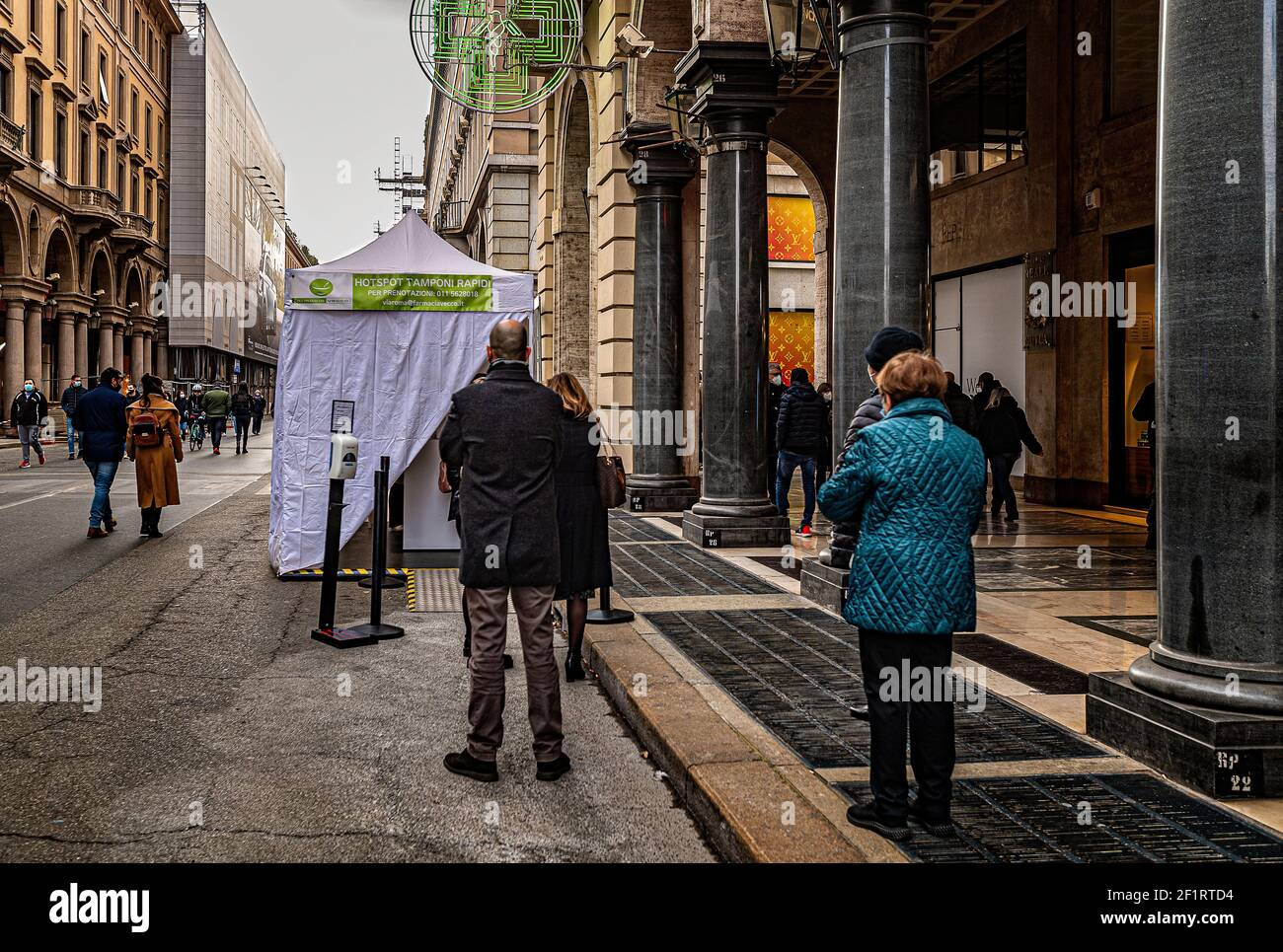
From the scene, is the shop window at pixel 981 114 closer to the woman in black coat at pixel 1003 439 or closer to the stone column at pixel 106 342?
the woman in black coat at pixel 1003 439

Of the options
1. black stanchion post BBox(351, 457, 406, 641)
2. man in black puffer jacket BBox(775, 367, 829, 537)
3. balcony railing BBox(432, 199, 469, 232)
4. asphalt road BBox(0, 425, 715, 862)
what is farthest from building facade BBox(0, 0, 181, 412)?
black stanchion post BBox(351, 457, 406, 641)

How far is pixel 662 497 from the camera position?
1592 cm

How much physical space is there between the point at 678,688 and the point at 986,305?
47.0 feet

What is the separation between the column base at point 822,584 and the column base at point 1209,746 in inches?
132

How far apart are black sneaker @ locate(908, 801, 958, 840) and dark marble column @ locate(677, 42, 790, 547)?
8.11 metres

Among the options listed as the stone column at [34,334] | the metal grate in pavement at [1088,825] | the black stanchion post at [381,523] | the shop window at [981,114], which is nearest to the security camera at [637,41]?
the shop window at [981,114]

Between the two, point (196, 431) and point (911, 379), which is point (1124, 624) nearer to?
point (911, 379)

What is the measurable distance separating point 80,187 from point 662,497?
39534mm

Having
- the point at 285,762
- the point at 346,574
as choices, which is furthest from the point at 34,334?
the point at 285,762

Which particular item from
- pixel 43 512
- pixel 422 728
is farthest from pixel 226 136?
pixel 422 728

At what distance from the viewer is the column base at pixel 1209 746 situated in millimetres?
4383

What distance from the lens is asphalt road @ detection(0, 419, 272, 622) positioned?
1027 cm

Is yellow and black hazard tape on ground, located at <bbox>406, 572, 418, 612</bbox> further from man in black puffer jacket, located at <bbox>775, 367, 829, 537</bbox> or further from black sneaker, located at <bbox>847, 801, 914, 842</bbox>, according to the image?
black sneaker, located at <bbox>847, 801, 914, 842</bbox>
